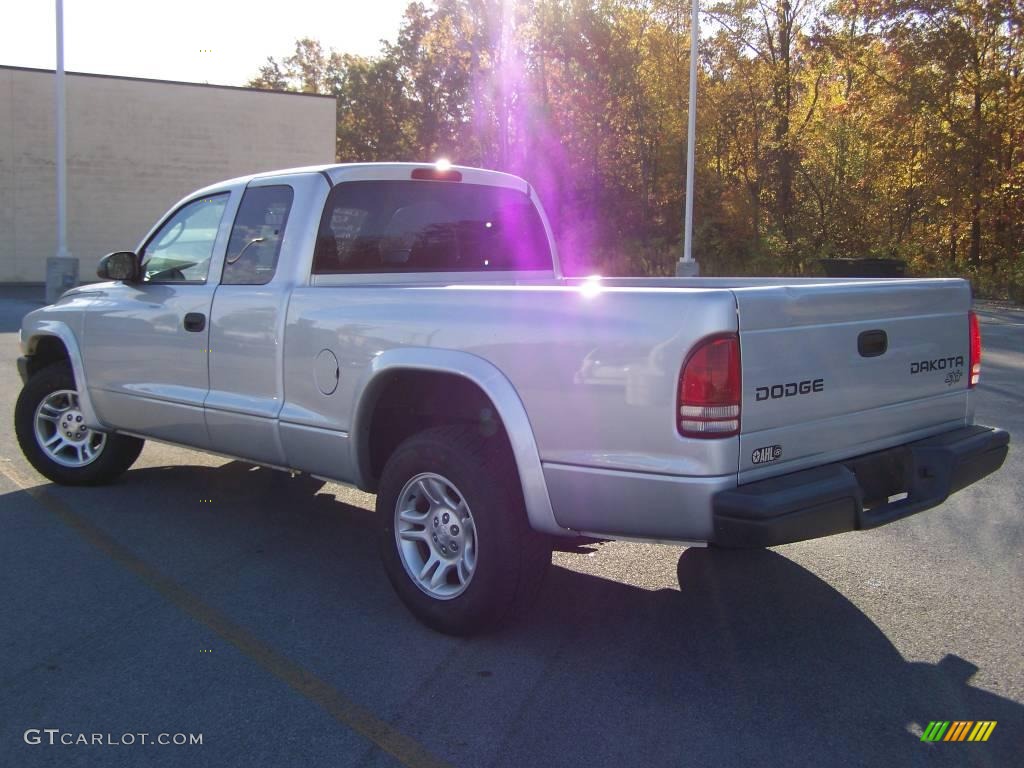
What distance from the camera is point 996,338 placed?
15070 mm

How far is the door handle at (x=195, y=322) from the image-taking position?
5305mm

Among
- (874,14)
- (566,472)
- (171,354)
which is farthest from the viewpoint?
(874,14)

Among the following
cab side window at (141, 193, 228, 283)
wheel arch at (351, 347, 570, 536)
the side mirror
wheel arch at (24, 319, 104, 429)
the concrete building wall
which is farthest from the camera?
the concrete building wall

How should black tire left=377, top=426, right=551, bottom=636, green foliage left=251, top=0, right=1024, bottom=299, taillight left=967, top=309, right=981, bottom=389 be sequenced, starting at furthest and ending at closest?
1. green foliage left=251, top=0, right=1024, bottom=299
2. taillight left=967, top=309, right=981, bottom=389
3. black tire left=377, top=426, right=551, bottom=636

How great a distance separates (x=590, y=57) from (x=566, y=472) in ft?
116

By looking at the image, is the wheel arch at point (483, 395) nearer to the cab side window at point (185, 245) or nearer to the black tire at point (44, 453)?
the cab side window at point (185, 245)

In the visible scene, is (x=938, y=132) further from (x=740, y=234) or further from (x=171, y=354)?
(x=171, y=354)

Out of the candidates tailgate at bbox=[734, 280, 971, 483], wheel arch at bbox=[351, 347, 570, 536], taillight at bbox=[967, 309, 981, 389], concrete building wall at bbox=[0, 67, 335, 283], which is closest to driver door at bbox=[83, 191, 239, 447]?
wheel arch at bbox=[351, 347, 570, 536]

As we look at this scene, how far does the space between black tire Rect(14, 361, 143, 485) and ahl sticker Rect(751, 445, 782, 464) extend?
182 inches

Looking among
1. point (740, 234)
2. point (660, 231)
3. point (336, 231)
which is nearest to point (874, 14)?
point (740, 234)

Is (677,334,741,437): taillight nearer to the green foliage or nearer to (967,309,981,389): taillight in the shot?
(967,309,981,389): taillight

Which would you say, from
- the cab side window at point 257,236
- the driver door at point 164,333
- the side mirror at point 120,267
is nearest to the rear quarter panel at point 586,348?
the cab side window at point 257,236

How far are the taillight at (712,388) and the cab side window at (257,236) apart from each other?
2.58m

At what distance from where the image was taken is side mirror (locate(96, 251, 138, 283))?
18.9 ft
